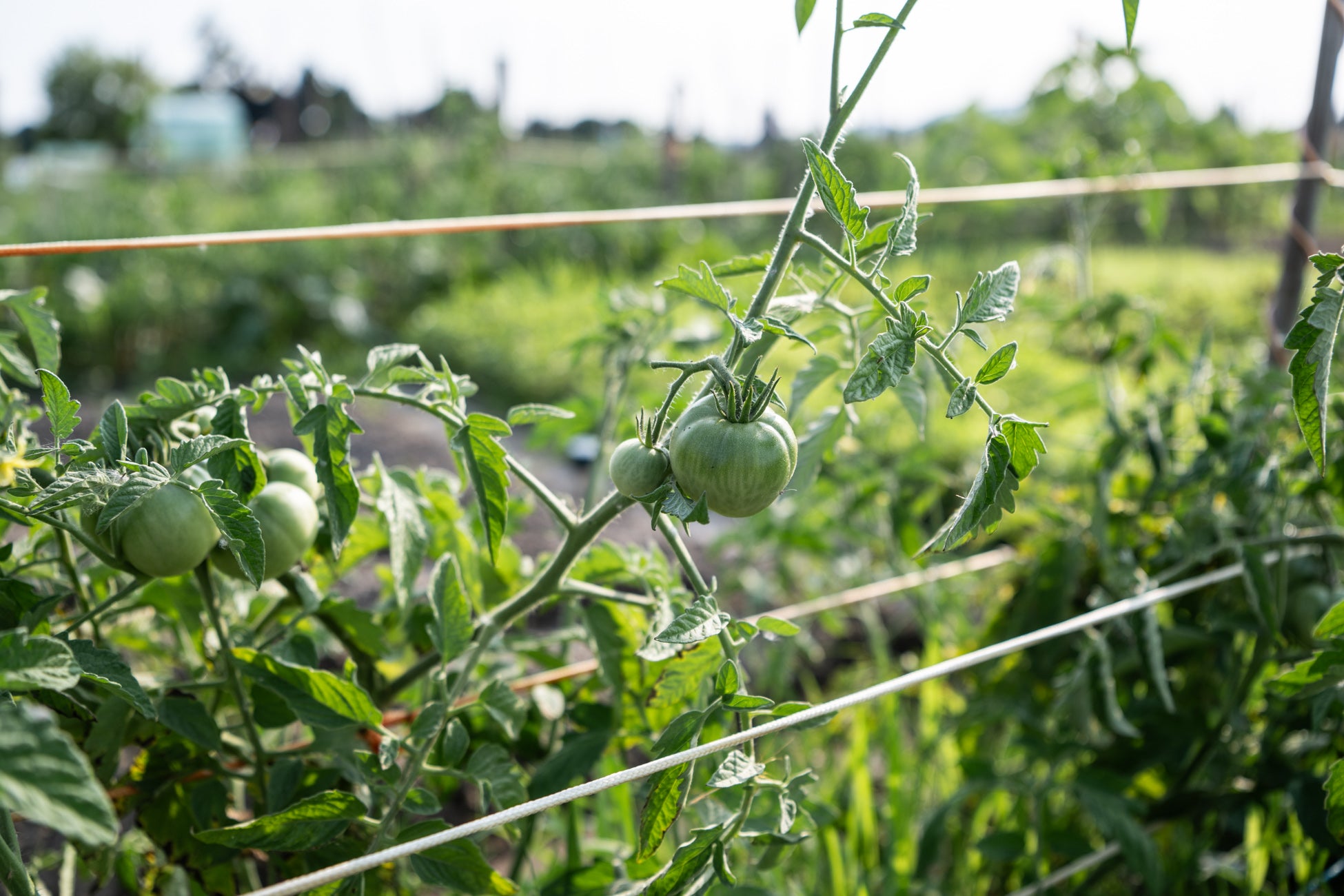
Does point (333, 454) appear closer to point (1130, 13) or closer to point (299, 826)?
point (299, 826)

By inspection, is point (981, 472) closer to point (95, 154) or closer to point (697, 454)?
point (697, 454)

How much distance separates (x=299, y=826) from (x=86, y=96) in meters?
27.1

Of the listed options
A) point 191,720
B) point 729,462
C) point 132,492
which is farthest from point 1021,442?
point 191,720

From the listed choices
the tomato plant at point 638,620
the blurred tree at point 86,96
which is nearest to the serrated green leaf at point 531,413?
the tomato plant at point 638,620

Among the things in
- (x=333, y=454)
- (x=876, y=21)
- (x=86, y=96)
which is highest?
(x=86, y=96)

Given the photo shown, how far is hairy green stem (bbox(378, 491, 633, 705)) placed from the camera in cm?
72

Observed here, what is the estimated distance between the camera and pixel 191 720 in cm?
77

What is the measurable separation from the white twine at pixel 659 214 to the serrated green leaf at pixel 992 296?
21 centimetres

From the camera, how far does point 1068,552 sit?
122cm

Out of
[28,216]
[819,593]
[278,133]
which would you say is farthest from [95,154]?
[819,593]

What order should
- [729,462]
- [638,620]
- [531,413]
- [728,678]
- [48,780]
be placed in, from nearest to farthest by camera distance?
1. [48,780]
2. [729,462]
3. [728,678]
4. [531,413]
5. [638,620]

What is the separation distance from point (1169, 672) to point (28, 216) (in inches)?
338

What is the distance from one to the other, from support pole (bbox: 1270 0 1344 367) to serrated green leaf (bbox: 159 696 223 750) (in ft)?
5.14

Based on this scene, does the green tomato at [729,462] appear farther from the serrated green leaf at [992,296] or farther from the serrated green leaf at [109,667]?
the serrated green leaf at [109,667]
